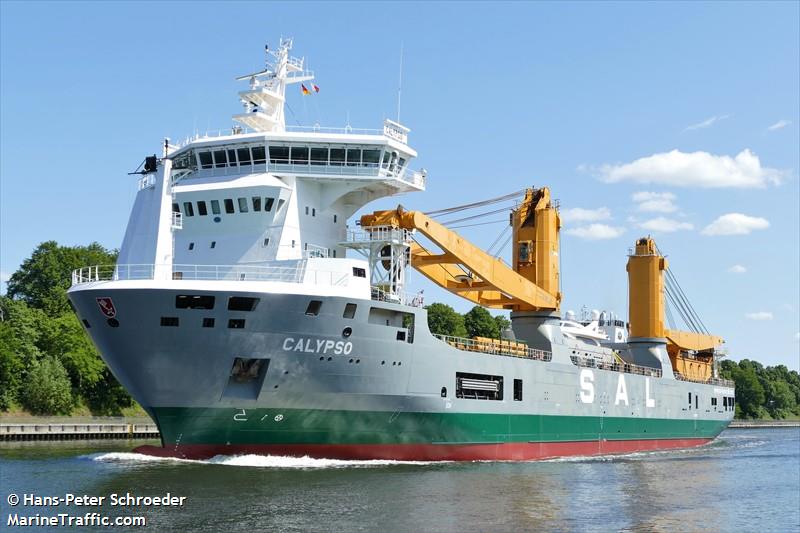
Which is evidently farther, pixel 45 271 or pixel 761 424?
pixel 761 424

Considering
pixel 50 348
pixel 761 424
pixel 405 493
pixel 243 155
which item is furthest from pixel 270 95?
pixel 761 424

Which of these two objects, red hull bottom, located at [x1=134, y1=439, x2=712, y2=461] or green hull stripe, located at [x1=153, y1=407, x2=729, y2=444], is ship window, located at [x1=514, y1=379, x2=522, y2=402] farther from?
red hull bottom, located at [x1=134, y1=439, x2=712, y2=461]

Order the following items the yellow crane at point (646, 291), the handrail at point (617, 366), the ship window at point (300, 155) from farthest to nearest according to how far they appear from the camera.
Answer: the yellow crane at point (646, 291) < the handrail at point (617, 366) < the ship window at point (300, 155)

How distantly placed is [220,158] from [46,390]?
86.4 feet

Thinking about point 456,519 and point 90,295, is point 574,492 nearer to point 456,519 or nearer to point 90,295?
point 456,519

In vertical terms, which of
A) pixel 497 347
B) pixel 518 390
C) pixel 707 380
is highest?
pixel 497 347

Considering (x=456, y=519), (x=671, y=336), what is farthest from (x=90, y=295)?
(x=671, y=336)

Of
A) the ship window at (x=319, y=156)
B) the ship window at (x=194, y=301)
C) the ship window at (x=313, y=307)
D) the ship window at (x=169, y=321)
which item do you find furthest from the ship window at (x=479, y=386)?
the ship window at (x=169, y=321)

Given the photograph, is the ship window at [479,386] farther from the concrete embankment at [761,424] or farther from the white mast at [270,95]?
the concrete embankment at [761,424]

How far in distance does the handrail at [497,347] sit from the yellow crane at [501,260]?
2165 millimetres

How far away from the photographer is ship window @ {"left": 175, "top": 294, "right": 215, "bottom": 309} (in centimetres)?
2567

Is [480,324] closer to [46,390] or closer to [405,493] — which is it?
[46,390]

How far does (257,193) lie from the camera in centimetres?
2975

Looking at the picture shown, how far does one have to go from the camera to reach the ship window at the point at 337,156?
31.0m
